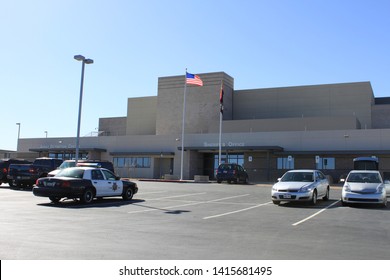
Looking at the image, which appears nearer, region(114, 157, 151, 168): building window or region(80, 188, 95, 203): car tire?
region(80, 188, 95, 203): car tire

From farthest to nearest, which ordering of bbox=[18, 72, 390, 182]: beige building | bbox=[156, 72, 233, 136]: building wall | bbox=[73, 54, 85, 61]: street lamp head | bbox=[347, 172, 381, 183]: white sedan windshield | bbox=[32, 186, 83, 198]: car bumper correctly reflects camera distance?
1. bbox=[156, 72, 233, 136]: building wall
2. bbox=[18, 72, 390, 182]: beige building
3. bbox=[73, 54, 85, 61]: street lamp head
4. bbox=[347, 172, 381, 183]: white sedan windshield
5. bbox=[32, 186, 83, 198]: car bumper

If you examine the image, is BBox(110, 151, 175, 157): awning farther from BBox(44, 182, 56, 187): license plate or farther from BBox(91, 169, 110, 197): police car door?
BBox(44, 182, 56, 187): license plate

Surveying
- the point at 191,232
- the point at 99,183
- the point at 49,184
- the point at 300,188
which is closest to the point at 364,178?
the point at 300,188

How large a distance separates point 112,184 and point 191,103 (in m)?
40.2

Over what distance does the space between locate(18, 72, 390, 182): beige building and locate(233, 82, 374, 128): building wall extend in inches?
4.6

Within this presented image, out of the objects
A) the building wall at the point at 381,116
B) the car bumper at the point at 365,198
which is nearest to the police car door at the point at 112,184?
the car bumper at the point at 365,198

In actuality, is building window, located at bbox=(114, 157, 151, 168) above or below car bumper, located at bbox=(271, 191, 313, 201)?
above

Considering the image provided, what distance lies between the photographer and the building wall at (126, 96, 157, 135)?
2463 inches

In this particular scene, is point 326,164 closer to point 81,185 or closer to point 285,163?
point 285,163

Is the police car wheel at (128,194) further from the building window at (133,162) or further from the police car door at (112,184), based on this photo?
the building window at (133,162)

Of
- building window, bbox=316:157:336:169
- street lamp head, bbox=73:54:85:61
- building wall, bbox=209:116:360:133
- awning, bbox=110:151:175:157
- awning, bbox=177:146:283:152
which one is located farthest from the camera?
awning, bbox=110:151:175:157

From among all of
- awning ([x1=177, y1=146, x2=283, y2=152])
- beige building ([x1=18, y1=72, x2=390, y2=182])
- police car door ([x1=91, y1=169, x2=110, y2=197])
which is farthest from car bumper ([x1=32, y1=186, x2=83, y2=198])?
awning ([x1=177, y1=146, x2=283, y2=152])

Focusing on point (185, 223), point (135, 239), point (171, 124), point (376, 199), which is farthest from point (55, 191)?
point (171, 124)

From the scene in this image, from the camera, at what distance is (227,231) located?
9.77m
